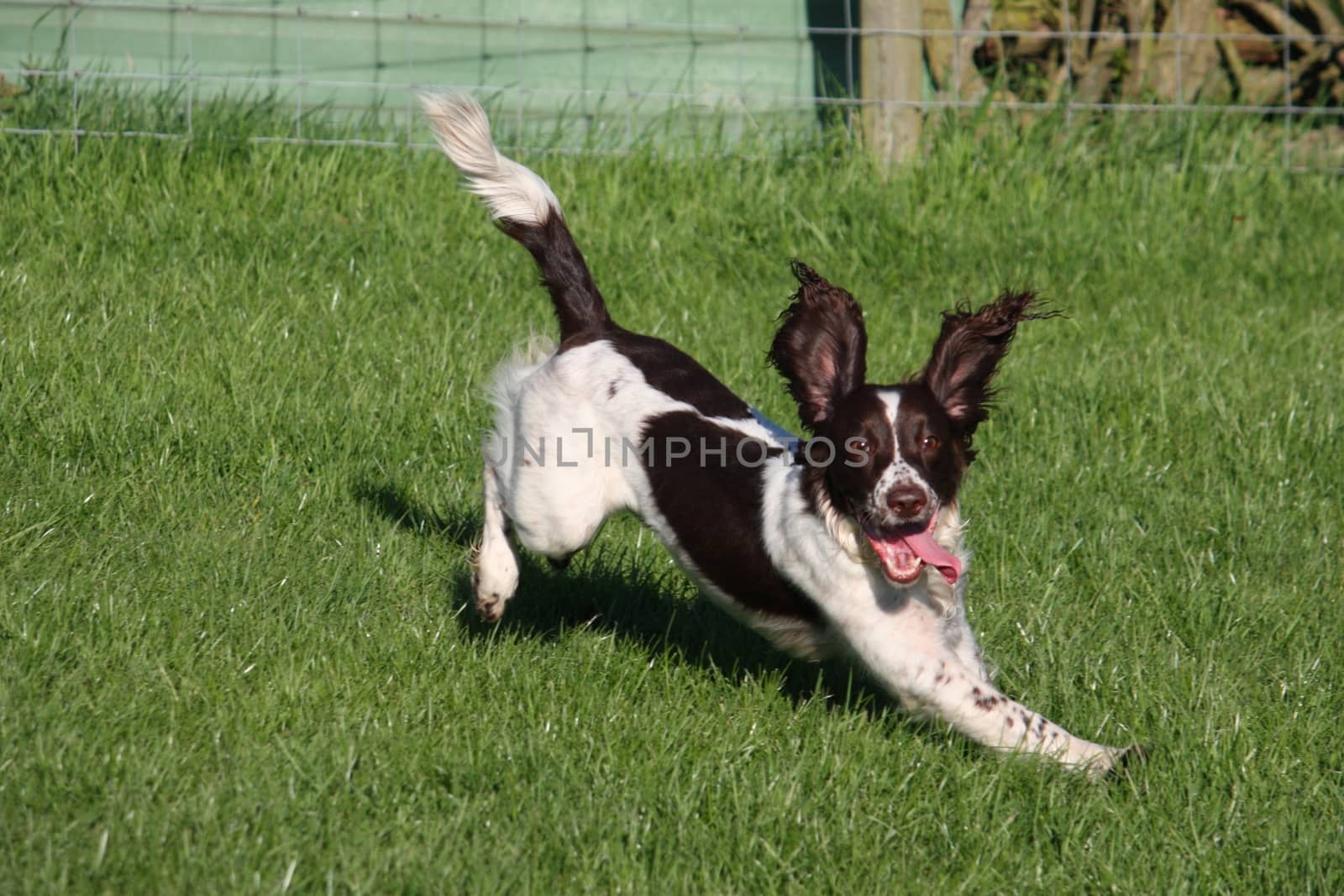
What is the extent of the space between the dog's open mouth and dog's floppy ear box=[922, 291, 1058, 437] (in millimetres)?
315

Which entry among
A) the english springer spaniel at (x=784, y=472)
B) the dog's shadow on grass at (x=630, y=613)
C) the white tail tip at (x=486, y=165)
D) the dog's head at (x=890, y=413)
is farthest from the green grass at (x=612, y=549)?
the white tail tip at (x=486, y=165)

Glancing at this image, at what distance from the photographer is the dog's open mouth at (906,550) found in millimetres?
3180

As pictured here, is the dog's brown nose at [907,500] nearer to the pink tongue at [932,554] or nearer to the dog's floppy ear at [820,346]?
the pink tongue at [932,554]

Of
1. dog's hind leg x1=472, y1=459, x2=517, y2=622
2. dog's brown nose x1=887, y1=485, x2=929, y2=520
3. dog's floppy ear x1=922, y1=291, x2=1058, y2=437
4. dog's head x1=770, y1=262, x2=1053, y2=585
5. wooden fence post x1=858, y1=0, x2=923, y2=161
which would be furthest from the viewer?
wooden fence post x1=858, y1=0, x2=923, y2=161

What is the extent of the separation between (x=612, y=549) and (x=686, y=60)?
13.6 ft

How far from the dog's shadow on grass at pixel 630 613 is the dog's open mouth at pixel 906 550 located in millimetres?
356

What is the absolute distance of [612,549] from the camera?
4371mm

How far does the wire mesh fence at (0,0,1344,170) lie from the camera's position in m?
7.07

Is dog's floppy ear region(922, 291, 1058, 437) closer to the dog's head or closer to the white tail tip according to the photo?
the dog's head

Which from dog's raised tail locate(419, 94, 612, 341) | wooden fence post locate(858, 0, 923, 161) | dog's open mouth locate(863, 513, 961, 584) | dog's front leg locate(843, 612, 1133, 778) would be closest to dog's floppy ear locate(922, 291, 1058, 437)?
dog's open mouth locate(863, 513, 961, 584)

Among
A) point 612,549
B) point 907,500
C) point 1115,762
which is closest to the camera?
point 907,500

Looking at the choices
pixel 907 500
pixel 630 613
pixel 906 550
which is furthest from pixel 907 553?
pixel 630 613

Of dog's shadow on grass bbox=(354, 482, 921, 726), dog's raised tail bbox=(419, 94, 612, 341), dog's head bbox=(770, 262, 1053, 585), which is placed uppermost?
dog's raised tail bbox=(419, 94, 612, 341)

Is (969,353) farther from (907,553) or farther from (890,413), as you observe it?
(907,553)
